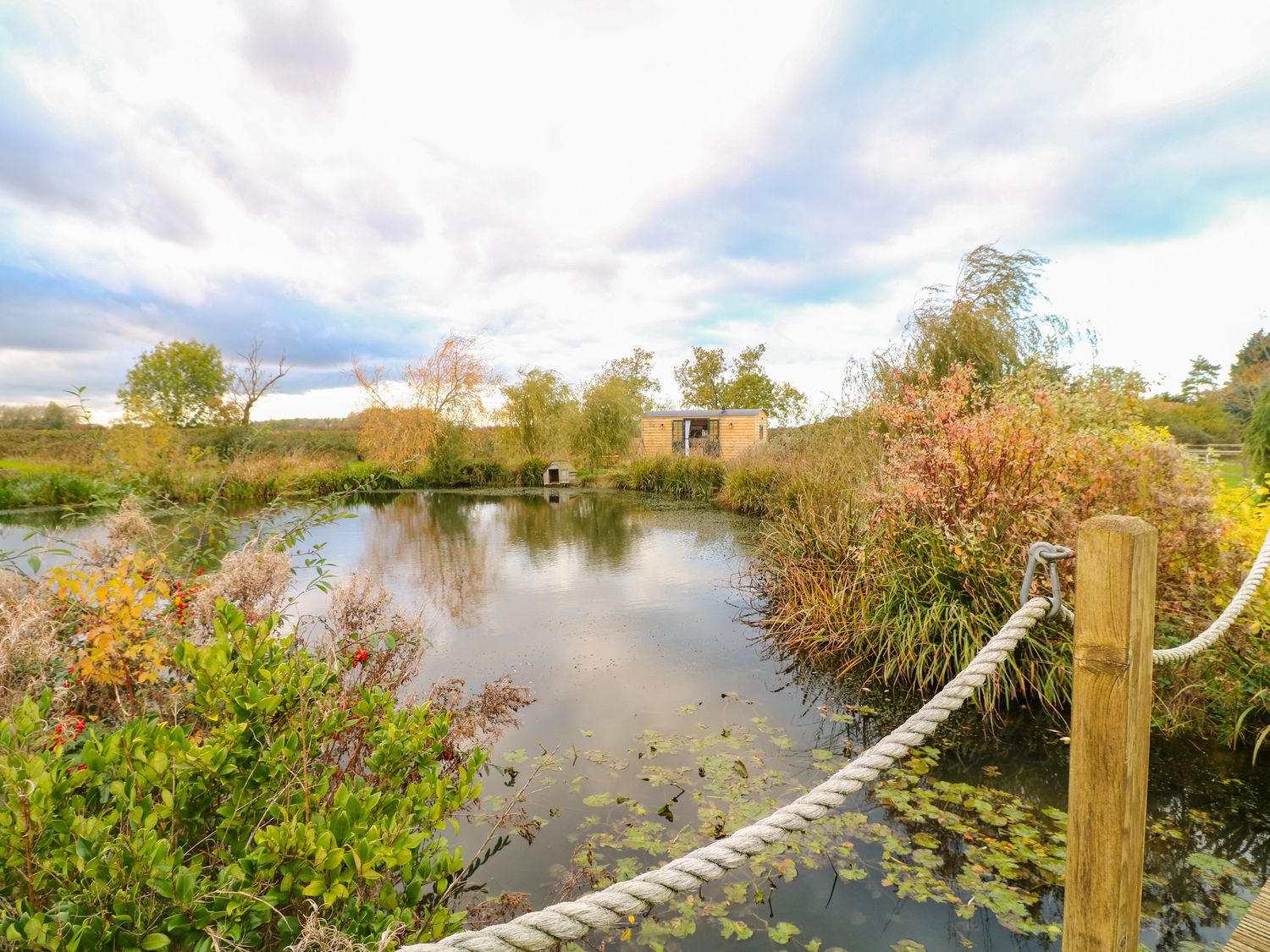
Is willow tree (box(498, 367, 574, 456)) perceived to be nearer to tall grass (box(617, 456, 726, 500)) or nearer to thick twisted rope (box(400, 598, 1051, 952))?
tall grass (box(617, 456, 726, 500))

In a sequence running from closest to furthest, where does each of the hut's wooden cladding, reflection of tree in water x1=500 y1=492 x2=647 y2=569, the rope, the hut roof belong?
1. the rope
2. reflection of tree in water x1=500 y1=492 x2=647 y2=569
3. the hut's wooden cladding
4. the hut roof

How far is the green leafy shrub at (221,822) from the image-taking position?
3.76 ft

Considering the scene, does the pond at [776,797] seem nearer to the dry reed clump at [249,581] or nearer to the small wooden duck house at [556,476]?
the dry reed clump at [249,581]

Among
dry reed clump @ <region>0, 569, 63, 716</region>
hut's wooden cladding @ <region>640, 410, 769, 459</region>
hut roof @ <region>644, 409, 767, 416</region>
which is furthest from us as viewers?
hut roof @ <region>644, 409, 767, 416</region>

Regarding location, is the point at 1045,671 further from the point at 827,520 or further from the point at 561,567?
the point at 561,567

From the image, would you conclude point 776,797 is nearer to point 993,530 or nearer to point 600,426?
point 993,530

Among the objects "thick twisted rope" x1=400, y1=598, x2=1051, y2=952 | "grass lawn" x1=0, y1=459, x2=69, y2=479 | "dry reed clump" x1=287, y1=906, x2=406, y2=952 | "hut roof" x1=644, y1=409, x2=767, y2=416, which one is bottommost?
"dry reed clump" x1=287, y1=906, x2=406, y2=952

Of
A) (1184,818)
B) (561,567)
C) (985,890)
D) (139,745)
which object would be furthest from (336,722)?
(561,567)

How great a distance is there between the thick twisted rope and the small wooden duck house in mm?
20795

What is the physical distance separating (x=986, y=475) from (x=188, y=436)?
20955 mm

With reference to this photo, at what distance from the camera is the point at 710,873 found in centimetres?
116

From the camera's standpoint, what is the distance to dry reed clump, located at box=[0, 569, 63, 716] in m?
1.97

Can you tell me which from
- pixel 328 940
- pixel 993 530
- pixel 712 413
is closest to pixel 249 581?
pixel 328 940

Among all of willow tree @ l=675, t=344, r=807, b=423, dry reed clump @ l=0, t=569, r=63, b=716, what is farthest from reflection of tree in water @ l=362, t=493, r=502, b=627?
willow tree @ l=675, t=344, r=807, b=423
